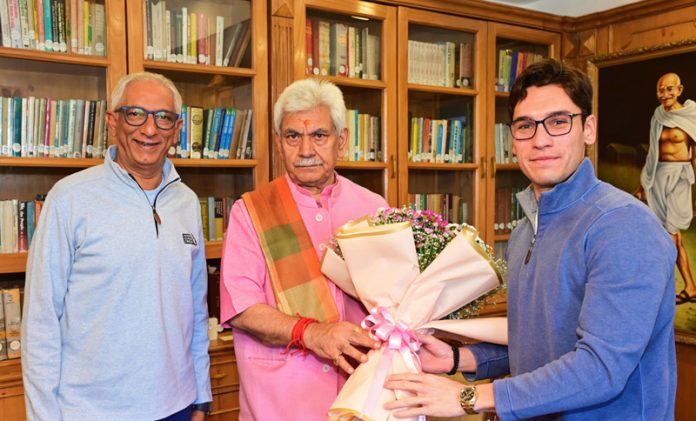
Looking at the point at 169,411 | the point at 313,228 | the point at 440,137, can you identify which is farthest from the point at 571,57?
the point at 169,411

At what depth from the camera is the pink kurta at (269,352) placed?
1.63 m

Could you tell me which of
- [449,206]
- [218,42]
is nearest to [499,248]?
[449,206]

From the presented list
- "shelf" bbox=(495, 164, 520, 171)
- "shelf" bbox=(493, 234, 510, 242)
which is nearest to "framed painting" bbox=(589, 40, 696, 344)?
"shelf" bbox=(495, 164, 520, 171)

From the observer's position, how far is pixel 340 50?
3.04 meters

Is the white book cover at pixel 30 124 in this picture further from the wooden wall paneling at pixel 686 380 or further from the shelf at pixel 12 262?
the wooden wall paneling at pixel 686 380

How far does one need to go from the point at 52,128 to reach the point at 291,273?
1.35m

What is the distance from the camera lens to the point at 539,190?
133 cm

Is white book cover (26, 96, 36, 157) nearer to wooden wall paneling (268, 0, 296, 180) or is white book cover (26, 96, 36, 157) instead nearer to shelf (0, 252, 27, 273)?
shelf (0, 252, 27, 273)

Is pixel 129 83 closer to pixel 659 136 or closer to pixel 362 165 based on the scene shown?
pixel 362 165

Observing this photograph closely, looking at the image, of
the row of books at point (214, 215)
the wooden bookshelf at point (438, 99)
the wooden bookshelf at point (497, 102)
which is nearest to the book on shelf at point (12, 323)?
the row of books at point (214, 215)

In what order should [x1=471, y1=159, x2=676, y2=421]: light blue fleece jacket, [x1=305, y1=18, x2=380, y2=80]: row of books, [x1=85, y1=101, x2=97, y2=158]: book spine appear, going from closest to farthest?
1. [x1=471, y1=159, x2=676, y2=421]: light blue fleece jacket
2. [x1=85, y1=101, x2=97, y2=158]: book spine
3. [x1=305, y1=18, x2=380, y2=80]: row of books

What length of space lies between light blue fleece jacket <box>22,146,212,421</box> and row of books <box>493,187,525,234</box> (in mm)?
2266

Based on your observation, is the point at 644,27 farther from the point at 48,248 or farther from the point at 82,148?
the point at 48,248

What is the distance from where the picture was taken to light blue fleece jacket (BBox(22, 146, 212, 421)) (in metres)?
1.59
